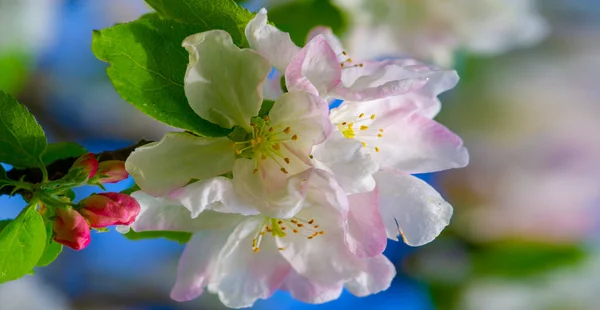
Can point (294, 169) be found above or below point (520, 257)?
above

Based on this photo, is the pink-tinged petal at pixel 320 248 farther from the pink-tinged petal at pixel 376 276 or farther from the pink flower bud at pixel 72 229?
the pink flower bud at pixel 72 229

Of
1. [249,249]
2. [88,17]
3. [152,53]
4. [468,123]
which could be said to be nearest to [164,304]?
[88,17]

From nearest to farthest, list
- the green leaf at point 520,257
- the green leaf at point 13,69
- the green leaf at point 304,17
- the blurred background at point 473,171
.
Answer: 1. the green leaf at point 304,17
2. the green leaf at point 13,69
3. the blurred background at point 473,171
4. the green leaf at point 520,257

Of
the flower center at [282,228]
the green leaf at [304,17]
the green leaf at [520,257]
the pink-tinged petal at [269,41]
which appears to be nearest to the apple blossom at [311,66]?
the pink-tinged petal at [269,41]

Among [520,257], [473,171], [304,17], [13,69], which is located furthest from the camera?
[473,171]

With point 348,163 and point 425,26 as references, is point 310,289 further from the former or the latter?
point 425,26

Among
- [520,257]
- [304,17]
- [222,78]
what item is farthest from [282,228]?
[520,257]

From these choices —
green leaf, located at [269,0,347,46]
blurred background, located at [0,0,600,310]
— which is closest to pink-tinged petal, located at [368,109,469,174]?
green leaf, located at [269,0,347,46]
